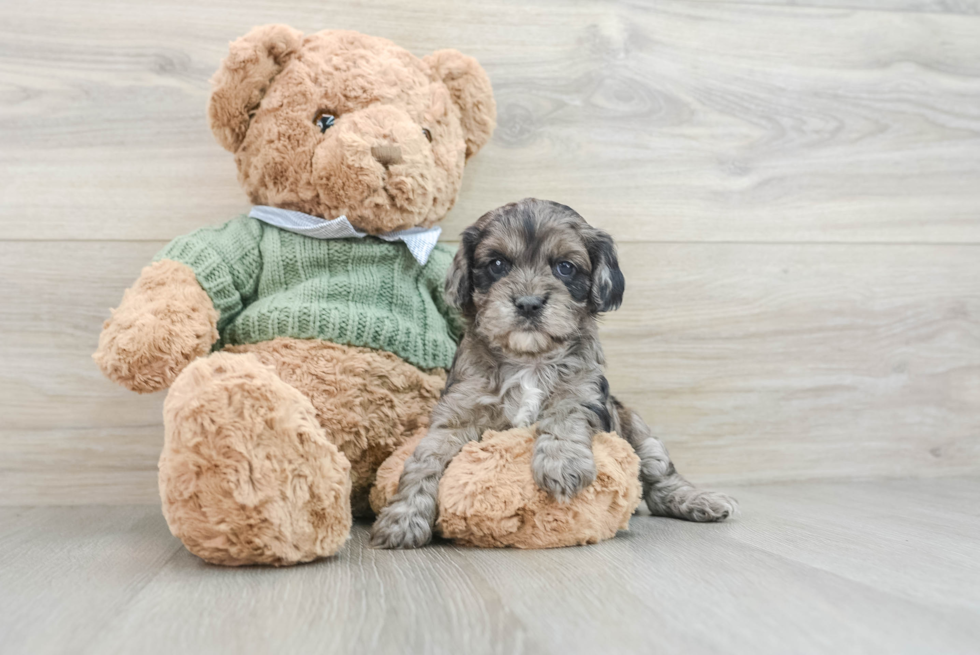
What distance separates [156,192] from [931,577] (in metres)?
1.73

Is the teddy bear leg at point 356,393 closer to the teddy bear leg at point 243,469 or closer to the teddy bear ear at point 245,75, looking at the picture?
the teddy bear leg at point 243,469

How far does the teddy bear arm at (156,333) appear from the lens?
4.21ft

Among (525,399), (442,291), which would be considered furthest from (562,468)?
(442,291)

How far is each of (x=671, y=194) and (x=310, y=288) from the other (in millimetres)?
1002

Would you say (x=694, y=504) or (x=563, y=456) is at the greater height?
(x=563, y=456)

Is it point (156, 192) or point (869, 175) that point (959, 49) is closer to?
point (869, 175)

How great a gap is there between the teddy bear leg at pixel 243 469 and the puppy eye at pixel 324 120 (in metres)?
0.55

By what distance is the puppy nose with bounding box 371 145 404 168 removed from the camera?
1415 mm

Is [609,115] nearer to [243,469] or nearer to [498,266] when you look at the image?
[498,266]

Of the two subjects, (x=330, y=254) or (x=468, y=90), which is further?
(x=468, y=90)

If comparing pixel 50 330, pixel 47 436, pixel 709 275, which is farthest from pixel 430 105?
pixel 47 436

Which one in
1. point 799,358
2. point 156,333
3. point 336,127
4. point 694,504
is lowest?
point 694,504

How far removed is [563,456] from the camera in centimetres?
122

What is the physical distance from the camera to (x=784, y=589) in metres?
1.03
